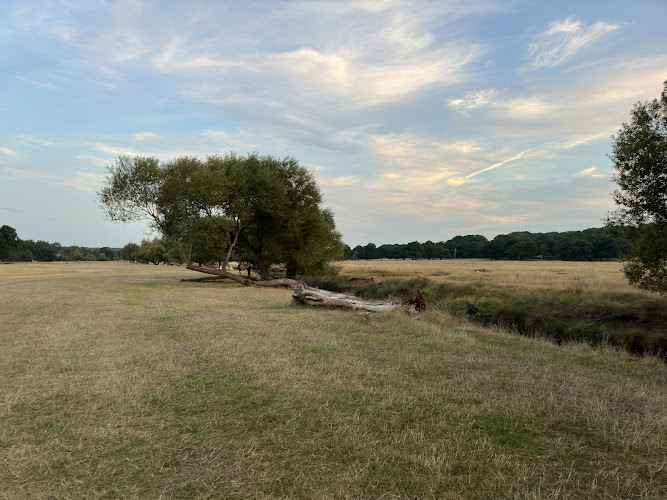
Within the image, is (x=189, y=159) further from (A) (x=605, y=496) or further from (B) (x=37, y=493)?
(A) (x=605, y=496)

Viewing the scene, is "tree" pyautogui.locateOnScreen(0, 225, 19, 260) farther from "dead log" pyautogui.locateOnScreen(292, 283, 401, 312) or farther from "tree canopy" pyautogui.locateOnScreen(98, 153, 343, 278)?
"dead log" pyautogui.locateOnScreen(292, 283, 401, 312)

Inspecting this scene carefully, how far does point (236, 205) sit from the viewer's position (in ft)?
113

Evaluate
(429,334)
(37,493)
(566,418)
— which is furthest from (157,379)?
(429,334)

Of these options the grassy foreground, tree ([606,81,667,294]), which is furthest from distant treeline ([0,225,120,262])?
tree ([606,81,667,294])

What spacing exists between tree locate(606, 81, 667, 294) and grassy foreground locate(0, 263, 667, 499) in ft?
28.7

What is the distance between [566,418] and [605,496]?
6.41 feet

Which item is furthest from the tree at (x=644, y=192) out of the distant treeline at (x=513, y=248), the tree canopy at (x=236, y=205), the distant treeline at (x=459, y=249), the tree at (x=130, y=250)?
the tree at (x=130, y=250)

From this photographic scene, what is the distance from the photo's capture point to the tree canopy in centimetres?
3203

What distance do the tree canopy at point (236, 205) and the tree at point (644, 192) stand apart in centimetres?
2487

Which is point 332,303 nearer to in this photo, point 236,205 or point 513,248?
point 236,205

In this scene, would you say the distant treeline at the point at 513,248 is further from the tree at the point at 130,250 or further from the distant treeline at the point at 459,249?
the tree at the point at 130,250

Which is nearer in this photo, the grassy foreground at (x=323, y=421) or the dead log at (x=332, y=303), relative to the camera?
the grassy foreground at (x=323, y=421)

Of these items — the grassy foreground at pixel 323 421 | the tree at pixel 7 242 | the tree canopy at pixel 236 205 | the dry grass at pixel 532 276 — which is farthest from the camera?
the tree at pixel 7 242

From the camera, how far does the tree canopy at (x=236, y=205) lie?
105 feet
